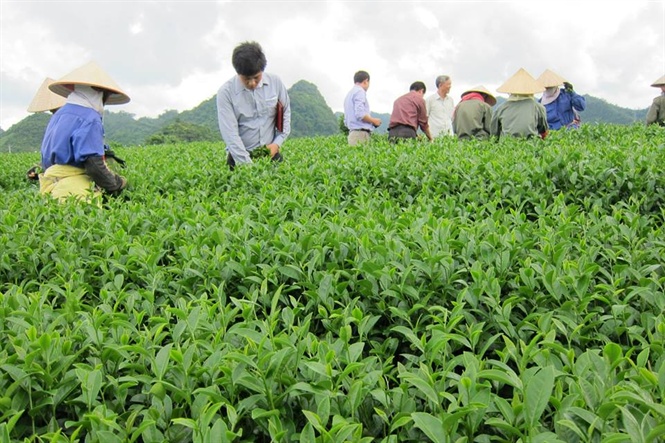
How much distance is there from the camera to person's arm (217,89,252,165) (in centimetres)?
474

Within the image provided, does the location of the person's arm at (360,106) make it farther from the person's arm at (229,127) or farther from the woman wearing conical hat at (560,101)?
the person's arm at (229,127)

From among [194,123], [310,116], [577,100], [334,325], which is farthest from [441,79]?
[310,116]

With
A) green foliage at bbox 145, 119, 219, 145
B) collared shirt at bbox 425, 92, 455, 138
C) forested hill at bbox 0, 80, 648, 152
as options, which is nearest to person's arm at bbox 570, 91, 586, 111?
collared shirt at bbox 425, 92, 455, 138

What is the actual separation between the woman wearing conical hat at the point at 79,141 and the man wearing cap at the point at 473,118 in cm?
452

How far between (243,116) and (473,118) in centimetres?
344

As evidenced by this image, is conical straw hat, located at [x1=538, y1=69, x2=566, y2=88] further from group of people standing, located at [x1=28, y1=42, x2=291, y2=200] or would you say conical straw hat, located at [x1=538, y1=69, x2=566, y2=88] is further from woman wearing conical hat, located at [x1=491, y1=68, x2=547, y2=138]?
group of people standing, located at [x1=28, y1=42, x2=291, y2=200]

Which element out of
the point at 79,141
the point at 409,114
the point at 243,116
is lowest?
the point at 79,141

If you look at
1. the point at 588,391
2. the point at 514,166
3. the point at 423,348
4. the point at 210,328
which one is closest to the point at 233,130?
the point at 514,166

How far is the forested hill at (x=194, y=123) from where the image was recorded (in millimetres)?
32344

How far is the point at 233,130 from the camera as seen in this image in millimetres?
4805

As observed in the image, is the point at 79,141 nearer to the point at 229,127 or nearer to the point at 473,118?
the point at 229,127

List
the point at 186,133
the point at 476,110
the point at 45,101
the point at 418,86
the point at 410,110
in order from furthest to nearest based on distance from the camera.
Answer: the point at 186,133 → the point at 418,86 → the point at 410,110 → the point at 476,110 → the point at 45,101

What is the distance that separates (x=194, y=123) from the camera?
121ft

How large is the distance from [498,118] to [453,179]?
347 cm
